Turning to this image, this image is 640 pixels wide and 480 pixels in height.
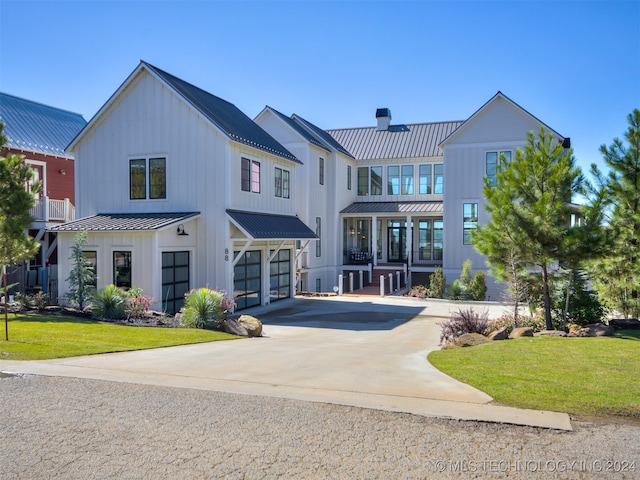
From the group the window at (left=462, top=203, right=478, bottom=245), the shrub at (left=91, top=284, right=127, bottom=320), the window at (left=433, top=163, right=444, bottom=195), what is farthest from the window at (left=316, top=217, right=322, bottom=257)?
the shrub at (left=91, top=284, right=127, bottom=320)

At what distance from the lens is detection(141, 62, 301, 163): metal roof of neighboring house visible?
18.7 meters

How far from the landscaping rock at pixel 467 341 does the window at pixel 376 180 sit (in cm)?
2167

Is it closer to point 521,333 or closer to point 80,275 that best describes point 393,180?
point 80,275

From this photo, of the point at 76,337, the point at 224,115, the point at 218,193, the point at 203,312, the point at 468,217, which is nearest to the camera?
the point at 76,337

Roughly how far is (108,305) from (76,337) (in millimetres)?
3547

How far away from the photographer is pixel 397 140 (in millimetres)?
33438

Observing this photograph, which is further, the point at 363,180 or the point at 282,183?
the point at 363,180

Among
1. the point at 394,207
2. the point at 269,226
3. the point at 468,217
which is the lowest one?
the point at 269,226

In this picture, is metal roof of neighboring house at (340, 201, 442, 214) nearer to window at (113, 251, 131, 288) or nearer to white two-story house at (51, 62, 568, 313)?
white two-story house at (51, 62, 568, 313)

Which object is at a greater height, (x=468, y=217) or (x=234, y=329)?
(x=468, y=217)

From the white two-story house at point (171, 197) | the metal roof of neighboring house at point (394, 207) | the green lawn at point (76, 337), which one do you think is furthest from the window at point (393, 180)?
the green lawn at point (76, 337)

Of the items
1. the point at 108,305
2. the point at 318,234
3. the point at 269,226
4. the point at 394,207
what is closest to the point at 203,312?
the point at 108,305

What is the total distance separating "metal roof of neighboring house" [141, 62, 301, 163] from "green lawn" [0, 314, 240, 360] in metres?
7.85

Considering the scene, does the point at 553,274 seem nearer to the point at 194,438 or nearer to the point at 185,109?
the point at 194,438
